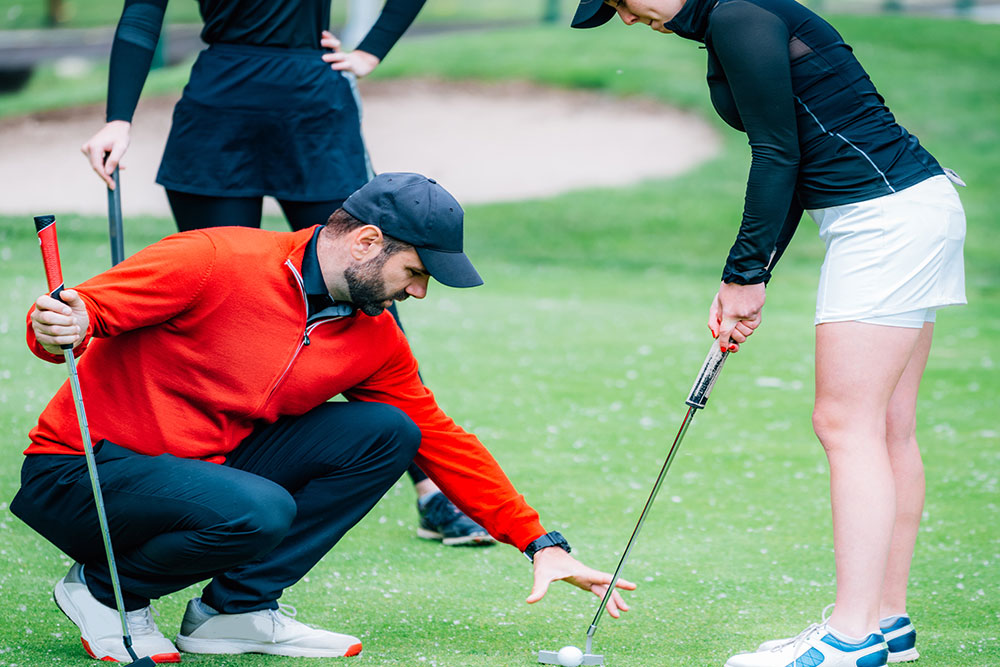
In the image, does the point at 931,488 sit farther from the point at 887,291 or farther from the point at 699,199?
the point at 699,199

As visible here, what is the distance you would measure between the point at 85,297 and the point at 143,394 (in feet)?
1.05

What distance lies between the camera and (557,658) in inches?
116

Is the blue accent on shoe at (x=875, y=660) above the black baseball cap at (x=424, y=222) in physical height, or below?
below

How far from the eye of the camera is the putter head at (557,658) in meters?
2.94

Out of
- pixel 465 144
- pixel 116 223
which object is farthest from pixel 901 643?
pixel 465 144

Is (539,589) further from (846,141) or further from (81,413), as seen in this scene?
(846,141)

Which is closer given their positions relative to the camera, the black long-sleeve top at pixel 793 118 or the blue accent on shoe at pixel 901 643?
the black long-sleeve top at pixel 793 118

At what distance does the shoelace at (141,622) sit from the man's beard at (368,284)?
0.82m

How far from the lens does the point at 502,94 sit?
1581 centimetres

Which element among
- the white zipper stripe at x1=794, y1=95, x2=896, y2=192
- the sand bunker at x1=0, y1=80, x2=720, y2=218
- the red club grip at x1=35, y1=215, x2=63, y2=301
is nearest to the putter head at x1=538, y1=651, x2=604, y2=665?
the white zipper stripe at x1=794, y1=95, x2=896, y2=192

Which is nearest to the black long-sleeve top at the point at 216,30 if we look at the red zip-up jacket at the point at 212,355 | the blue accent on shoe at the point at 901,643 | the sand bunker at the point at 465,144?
the red zip-up jacket at the point at 212,355

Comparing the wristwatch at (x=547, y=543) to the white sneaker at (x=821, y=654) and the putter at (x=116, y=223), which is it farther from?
the putter at (x=116, y=223)

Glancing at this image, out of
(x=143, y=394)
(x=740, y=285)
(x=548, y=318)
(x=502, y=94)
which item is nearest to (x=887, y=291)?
(x=740, y=285)

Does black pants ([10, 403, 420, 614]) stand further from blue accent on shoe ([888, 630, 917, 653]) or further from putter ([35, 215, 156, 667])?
blue accent on shoe ([888, 630, 917, 653])
